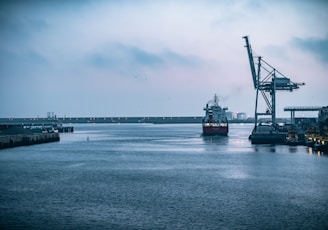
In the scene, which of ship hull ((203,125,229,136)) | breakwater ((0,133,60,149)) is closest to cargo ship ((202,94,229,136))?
ship hull ((203,125,229,136))

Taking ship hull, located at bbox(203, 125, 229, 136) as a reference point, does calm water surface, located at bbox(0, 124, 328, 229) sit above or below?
below

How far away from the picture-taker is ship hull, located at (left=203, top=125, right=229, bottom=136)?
384 ft

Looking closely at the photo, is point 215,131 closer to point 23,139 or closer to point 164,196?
point 23,139

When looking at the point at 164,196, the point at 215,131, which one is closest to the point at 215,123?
the point at 215,131

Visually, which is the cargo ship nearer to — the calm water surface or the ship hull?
the ship hull

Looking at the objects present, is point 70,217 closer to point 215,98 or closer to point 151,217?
point 151,217

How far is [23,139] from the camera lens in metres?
74.5

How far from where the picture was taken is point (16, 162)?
148 ft

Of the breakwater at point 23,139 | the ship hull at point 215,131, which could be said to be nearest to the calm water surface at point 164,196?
the breakwater at point 23,139

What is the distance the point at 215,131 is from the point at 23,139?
5965 cm

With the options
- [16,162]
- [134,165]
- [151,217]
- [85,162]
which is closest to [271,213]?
[151,217]

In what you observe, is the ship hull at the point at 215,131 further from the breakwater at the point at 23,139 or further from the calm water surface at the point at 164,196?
the calm water surface at the point at 164,196

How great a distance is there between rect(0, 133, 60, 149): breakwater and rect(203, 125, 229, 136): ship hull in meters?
44.6

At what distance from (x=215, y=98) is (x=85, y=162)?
8571cm
